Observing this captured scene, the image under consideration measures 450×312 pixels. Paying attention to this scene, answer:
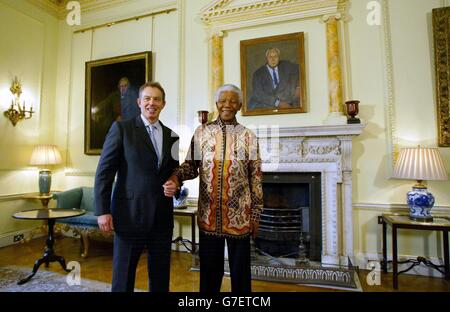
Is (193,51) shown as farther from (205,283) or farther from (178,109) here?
(205,283)

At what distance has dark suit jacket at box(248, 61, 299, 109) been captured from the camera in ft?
9.57

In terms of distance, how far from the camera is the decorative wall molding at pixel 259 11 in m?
2.85

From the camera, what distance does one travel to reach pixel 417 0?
2.66 m

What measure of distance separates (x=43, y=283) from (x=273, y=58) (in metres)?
2.99

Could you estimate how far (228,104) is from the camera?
1.32 meters

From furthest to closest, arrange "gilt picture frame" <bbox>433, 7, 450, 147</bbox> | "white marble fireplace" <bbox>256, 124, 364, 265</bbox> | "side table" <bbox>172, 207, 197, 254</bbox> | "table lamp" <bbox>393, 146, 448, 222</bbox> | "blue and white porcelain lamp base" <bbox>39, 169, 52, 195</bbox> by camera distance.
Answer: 1. "blue and white porcelain lamp base" <bbox>39, 169, 52, 195</bbox>
2. "side table" <bbox>172, 207, 197, 254</bbox>
3. "white marble fireplace" <bbox>256, 124, 364, 265</bbox>
4. "gilt picture frame" <bbox>433, 7, 450, 147</bbox>
5. "table lamp" <bbox>393, 146, 448, 222</bbox>

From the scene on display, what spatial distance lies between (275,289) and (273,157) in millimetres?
1246

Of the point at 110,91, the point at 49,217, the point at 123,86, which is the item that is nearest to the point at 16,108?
the point at 110,91

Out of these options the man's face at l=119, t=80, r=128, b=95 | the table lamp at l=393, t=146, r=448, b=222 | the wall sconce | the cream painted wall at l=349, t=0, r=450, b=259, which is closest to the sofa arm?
the wall sconce

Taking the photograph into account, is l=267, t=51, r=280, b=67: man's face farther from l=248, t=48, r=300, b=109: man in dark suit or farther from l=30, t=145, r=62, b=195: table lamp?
l=30, t=145, r=62, b=195: table lamp

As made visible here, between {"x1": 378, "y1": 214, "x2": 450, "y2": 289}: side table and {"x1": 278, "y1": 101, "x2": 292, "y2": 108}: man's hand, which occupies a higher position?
{"x1": 278, "y1": 101, "x2": 292, "y2": 108}: man's hand

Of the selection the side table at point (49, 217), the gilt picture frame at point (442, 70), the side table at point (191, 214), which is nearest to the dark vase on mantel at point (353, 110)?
the gilt picture frame at point (442, 70)

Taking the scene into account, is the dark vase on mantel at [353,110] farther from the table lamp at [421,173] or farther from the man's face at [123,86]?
the man's face at [123,86]

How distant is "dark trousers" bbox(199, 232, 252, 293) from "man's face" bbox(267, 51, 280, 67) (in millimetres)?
2213
